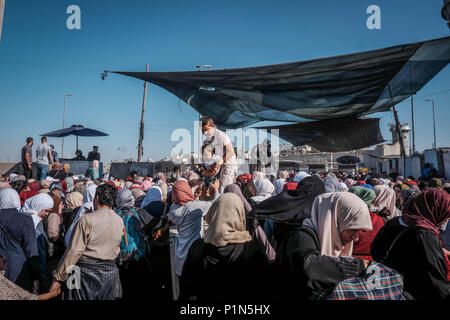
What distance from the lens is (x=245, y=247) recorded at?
8.37 feet

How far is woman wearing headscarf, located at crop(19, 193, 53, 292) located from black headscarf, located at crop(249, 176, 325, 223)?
2343 mm

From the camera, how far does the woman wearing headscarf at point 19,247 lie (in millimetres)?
2982

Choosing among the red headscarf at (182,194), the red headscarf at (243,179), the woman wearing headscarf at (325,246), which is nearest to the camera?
the woman wearing headscarf at (325,246)

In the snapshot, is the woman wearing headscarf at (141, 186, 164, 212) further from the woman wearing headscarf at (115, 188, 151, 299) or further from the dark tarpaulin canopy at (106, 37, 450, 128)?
the dark tarpaulin canopy at (106, 37, 450, 128)

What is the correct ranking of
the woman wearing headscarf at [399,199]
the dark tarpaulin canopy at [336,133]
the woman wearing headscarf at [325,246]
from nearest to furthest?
the woman wearing headscarf at [325,246] < the woman wearing headscarf at [399,199] < the dark tarpaulin canopy at [336,133]

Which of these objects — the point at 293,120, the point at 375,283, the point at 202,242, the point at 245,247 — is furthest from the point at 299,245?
the point at 293,120

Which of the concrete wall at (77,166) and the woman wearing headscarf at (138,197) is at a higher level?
the concrete wall at (77,166)

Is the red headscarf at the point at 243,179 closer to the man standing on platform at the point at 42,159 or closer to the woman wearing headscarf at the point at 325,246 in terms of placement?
the woman wearing headscarf at the point at 325,246

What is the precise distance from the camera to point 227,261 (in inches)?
97.2

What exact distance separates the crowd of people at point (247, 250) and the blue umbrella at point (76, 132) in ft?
29.9

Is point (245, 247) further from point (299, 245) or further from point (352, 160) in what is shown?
point (352, 160)

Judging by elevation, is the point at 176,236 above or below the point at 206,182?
below

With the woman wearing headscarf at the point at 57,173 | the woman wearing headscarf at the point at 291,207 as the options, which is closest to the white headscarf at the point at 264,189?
the woman wearing headscarf at the point at 291,207
